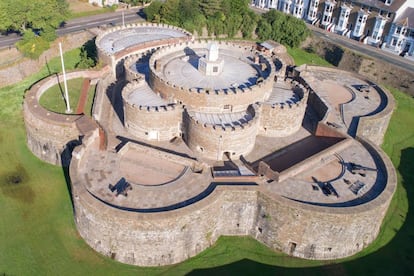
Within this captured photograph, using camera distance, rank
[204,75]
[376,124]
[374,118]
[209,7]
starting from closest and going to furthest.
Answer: [204,75] < [374,118] < [376,124] < [209,7]

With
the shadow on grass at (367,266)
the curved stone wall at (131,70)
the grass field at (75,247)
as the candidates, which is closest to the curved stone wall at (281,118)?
the grass field at (75,247)

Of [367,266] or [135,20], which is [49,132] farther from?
[135,20]

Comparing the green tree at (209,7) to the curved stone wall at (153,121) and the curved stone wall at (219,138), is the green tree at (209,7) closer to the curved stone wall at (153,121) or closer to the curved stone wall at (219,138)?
the curved stone wall at (153,121)

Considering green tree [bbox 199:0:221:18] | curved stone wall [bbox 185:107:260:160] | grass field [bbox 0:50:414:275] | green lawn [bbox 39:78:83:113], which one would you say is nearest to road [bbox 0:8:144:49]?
green tree [bbox 199:0:221:18]

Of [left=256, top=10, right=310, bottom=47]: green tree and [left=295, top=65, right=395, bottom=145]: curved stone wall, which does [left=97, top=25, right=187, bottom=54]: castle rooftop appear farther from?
[left=295, top=65, right=395, bottom=145]: curved stone wall

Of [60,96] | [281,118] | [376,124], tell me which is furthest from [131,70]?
[376,124]

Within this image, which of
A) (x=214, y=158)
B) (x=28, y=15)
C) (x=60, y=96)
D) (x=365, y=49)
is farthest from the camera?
(x=365, y=49)
